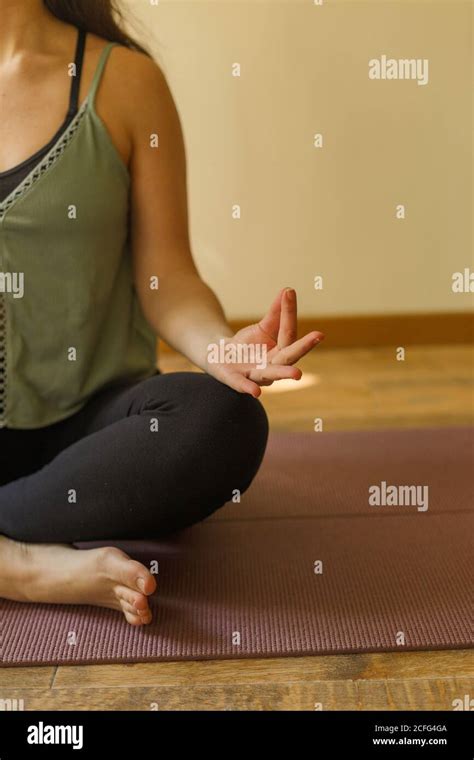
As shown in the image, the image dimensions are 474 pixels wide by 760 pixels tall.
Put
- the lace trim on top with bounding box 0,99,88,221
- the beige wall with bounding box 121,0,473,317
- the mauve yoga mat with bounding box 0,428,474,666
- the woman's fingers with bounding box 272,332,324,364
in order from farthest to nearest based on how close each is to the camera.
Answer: the beige wall with bounding box 121,0,473,317 → the lace trim on top with bounding box 0,99,88,221 → the mauve yoga mat with bounding box 0,428,474,666 → the woman's fingers with bounding box 272,332,324,364

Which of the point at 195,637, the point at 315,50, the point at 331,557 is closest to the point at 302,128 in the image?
the point at 315,50

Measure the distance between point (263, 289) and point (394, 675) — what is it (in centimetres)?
180

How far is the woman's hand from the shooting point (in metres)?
0.99

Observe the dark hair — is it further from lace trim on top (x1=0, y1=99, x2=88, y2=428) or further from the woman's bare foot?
the woman's bare foot

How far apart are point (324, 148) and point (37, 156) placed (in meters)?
1.53

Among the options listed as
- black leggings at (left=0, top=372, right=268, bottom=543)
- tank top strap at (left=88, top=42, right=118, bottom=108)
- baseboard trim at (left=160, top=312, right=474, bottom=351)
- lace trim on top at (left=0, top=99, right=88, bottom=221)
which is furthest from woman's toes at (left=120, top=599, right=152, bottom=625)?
baseboard trim at (left=160, top=312, right=474, bottom=351)

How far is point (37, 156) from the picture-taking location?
122 cm

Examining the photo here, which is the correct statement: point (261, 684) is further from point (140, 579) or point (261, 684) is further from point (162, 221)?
point (162, 221)

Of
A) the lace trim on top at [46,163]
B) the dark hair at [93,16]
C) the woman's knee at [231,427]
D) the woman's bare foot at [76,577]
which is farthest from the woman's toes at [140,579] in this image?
the dark hair at [93,16]

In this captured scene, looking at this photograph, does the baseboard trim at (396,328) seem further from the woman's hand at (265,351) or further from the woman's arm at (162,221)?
the woman's hand at (265,351)

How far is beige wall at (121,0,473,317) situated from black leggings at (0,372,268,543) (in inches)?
60.1

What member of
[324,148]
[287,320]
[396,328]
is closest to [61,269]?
[287,320]

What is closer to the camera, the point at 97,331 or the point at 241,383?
the point at 241,383

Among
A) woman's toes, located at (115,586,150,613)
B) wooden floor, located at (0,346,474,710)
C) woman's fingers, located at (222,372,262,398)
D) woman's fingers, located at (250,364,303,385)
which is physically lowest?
wooden floor, located at (0,346,474,710)
